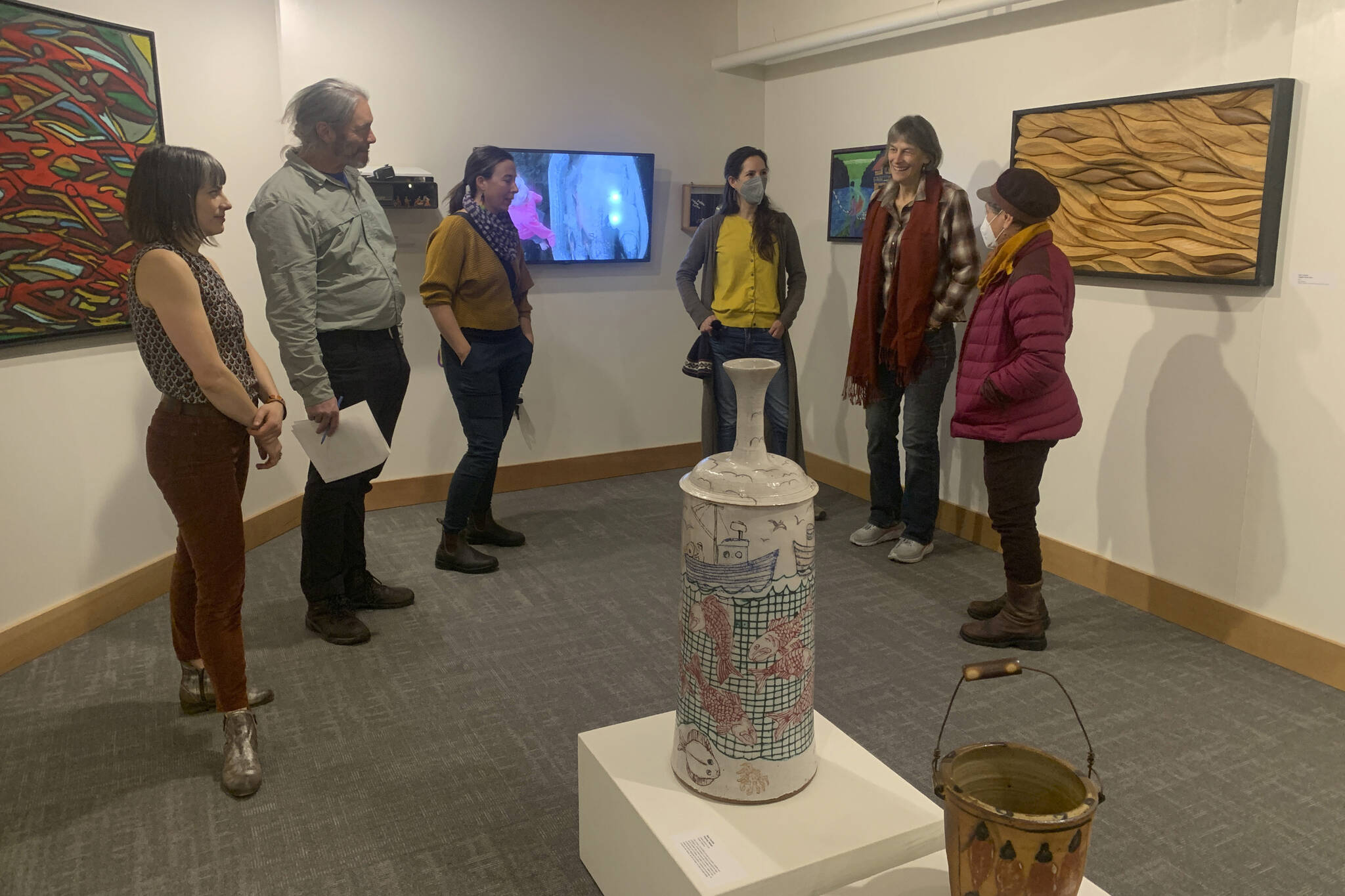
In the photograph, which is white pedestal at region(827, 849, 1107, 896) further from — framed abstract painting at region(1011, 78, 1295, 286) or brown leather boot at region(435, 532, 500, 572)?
brown leather boot at region(435, 532, 500, 572)

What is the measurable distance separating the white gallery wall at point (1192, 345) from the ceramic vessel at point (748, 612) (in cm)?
201

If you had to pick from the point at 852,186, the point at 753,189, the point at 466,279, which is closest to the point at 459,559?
the point at 466,279

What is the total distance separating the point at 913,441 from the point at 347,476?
213cm

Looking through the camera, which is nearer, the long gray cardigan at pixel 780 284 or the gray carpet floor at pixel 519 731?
the gray carpet floor at pixel 519 731

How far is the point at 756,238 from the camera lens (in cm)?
408

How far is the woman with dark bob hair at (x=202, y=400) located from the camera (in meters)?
2.15

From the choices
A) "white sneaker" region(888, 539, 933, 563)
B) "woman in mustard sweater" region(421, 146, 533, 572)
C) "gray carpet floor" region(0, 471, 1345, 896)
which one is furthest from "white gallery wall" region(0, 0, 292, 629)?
"white sneaker" region(888, 539, 933, 563)

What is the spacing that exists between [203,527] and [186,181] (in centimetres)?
76

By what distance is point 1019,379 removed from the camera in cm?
286

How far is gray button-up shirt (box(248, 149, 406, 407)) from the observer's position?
270cm

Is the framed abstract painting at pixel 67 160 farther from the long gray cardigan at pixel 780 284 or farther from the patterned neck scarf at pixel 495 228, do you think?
the long gray cardigan at pixel 780 284

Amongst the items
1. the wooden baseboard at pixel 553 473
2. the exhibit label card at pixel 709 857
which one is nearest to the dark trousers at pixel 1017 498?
the exhibit label card at pixel 709 857

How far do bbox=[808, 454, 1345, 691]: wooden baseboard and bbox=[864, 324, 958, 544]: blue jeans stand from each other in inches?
10.0

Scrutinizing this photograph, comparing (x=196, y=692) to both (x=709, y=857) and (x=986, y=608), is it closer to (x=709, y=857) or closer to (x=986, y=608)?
(x=709, y=857)
